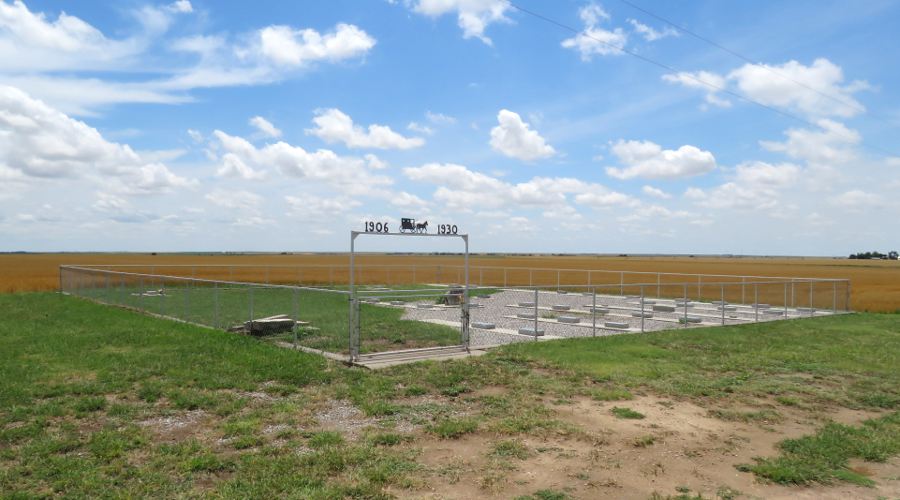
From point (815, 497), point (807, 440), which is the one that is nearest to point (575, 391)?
point (807, 440)

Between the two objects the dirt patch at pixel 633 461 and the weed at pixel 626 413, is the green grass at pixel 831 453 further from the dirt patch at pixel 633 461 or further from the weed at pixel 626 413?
the weed at pixel 626 413

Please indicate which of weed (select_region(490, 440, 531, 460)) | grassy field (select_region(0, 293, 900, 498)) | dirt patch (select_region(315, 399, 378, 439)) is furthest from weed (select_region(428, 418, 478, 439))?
dirt patch (select_region(315, 399, 378, 439))

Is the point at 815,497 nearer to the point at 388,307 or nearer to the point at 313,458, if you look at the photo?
the point at 313,458

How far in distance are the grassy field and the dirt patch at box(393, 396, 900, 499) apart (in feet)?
0.09

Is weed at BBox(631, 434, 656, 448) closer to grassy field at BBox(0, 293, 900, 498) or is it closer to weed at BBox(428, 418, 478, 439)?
grassy field at BBox(0, 293, 900, 498)

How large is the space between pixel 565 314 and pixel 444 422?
661 inches

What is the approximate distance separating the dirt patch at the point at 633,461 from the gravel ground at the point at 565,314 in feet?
24.5

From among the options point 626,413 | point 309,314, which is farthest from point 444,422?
point 309,314

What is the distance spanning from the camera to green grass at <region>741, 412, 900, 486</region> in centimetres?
651

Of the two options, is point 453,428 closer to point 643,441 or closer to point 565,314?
point 643,441

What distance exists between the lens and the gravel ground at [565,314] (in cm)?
1828

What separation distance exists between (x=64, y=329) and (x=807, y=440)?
59.9 ft

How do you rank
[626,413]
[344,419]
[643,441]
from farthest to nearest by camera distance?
[626,413], [344,419], [643,441]

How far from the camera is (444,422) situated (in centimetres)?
823
